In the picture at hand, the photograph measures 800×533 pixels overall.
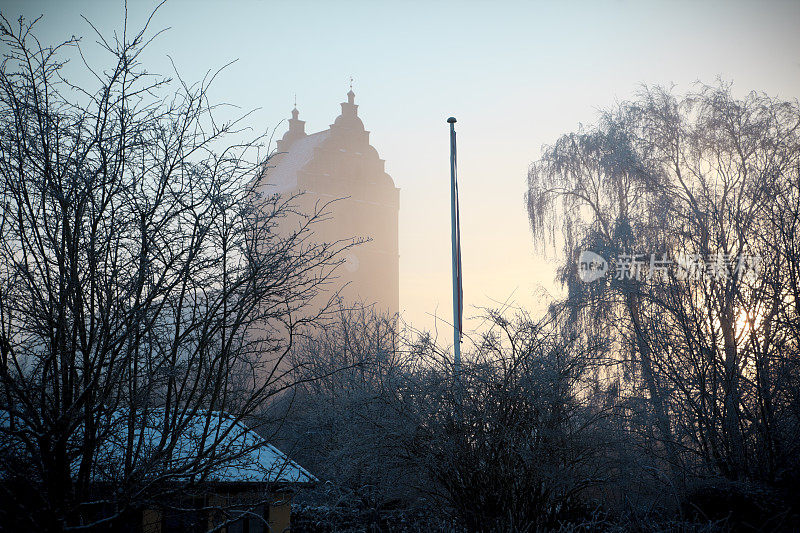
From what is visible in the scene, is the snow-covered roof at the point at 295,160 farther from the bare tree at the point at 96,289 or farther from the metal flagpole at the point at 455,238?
the bare tree at the point at 96,289

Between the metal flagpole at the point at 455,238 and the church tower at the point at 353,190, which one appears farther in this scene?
Result: the church tower at the point at 353,190

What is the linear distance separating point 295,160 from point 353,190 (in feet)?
17.6

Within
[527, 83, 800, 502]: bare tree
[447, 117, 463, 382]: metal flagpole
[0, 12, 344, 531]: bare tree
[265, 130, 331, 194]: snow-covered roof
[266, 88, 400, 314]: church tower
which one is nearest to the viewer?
[0, 12, 344, 531]: bare tree

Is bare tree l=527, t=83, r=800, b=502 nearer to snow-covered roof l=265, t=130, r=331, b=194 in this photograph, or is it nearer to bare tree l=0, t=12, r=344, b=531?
bare tree l=0, t=12, r=344, b=531

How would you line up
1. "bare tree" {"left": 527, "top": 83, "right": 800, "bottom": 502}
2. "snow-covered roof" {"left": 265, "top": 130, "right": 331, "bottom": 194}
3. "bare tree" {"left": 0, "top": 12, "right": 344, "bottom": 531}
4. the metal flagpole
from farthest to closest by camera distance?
"snow-covered roof" {"left": 265, "top": 130, "right": 331, "bottom": 194}, the metal flagpole, "bare tree" {"left": 527, "top": 83, "right": 800, "bottom": 502}, "bare tree" {"left": 0, "top": 12, "right": 344, "bottom": 531}

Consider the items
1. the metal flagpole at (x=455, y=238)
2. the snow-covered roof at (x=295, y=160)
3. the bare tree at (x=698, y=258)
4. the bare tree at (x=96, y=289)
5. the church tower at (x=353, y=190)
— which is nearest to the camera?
the bare tree at (x=96, y=289)

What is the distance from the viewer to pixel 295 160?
2048 inches

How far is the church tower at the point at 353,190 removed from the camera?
165 feet

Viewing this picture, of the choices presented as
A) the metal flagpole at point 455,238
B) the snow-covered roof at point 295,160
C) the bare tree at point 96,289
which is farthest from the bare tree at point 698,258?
the snow-covered roof at point 295,160

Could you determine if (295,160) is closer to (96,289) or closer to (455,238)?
(455,238)

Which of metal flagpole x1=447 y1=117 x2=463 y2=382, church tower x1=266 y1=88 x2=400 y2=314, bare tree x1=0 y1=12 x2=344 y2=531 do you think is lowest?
bare tree x1=0 y1=12 x2=344 y2=531

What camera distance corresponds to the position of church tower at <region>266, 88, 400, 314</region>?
50.3m

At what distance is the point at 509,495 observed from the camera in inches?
298

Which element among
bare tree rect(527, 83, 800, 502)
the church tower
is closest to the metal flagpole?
bare tree rect(527, 83, 800, 502)
